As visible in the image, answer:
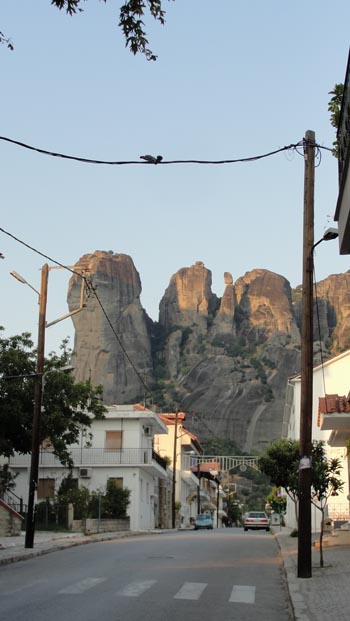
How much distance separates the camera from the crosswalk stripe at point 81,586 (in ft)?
40.4

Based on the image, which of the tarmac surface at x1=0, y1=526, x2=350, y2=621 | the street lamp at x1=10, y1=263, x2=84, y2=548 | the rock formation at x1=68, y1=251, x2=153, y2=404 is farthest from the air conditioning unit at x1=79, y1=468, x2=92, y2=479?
the rock formation at x1=68, y1=251, x2=153, y2=404

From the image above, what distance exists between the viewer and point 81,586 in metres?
13.1

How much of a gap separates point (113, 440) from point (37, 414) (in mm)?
25968

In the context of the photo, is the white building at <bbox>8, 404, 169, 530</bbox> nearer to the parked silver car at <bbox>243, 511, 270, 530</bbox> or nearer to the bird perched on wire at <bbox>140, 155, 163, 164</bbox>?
the parked silver car at <bbox>243, 511, 270, 530</bbox>

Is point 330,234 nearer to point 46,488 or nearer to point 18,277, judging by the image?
point 18,277

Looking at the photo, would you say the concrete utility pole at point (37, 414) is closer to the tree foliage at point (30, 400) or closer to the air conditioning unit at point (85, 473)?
the tree foliage at point (30, 400)

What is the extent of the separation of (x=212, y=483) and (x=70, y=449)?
204ft

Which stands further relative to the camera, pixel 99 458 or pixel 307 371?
pixel 99 458

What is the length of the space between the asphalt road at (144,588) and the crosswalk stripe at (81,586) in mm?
15

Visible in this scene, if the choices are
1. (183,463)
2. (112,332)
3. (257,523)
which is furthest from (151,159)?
(112,332)

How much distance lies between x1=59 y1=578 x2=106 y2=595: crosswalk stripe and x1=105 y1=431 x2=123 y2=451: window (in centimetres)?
3507

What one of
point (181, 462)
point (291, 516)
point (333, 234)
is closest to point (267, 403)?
point (181, 462)

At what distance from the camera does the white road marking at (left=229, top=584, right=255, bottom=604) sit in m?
11.7

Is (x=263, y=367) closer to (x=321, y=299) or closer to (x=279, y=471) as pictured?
(x=321, y=299)
